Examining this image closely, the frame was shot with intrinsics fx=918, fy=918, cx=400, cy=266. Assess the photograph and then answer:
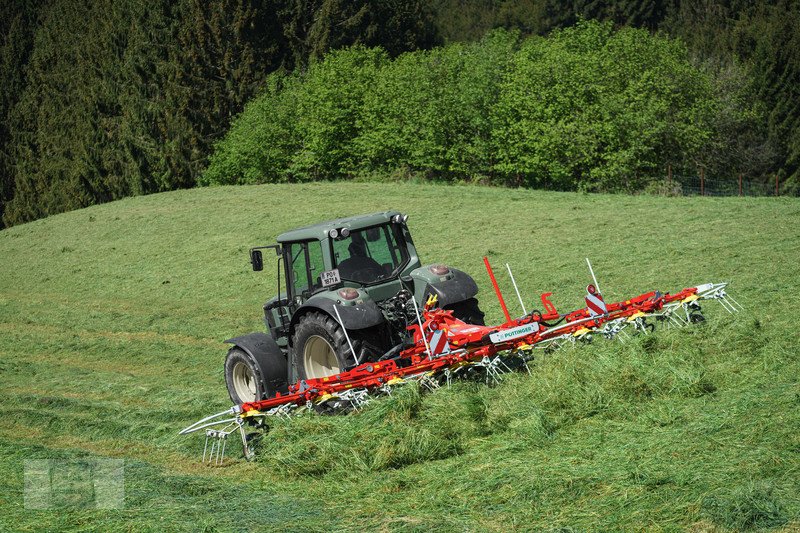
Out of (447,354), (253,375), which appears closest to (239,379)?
(253,375)

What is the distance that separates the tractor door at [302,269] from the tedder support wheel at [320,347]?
2.02 feet

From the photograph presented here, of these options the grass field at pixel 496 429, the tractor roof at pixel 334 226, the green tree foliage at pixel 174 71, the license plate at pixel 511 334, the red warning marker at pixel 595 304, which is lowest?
the grass field at pixel 496 429

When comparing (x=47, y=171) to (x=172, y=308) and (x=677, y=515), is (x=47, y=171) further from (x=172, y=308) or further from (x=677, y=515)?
(x=677, y=515)

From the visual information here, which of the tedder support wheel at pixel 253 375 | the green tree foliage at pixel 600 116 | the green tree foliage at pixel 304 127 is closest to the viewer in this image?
the tedder support wheel at pixel 253 375

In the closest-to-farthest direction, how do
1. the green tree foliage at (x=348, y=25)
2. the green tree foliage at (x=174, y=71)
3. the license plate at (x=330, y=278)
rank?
the license plate at (x=330, y=278) < the green tree foliage at (x=174, y=71) < the green tree foliage at (x=348, y=25)

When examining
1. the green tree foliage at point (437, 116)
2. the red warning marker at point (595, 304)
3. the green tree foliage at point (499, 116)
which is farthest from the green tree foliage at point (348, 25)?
the red warning marker at point (595, 304)

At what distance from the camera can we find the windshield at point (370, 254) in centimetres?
1024

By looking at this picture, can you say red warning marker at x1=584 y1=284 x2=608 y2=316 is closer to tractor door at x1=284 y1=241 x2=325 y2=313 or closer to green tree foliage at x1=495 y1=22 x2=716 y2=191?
tractor door at x1=284 y1=241 x2=325 y2=313

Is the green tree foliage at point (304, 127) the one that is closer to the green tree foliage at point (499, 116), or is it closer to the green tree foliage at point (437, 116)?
the green tree foliage at point (499, 116)

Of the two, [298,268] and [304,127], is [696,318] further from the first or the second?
[304,127]

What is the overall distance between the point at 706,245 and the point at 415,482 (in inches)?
489

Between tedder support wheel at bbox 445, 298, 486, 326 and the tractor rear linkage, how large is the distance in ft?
1.84

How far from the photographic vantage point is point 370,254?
10453mm

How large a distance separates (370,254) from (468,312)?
1297 millimetres
